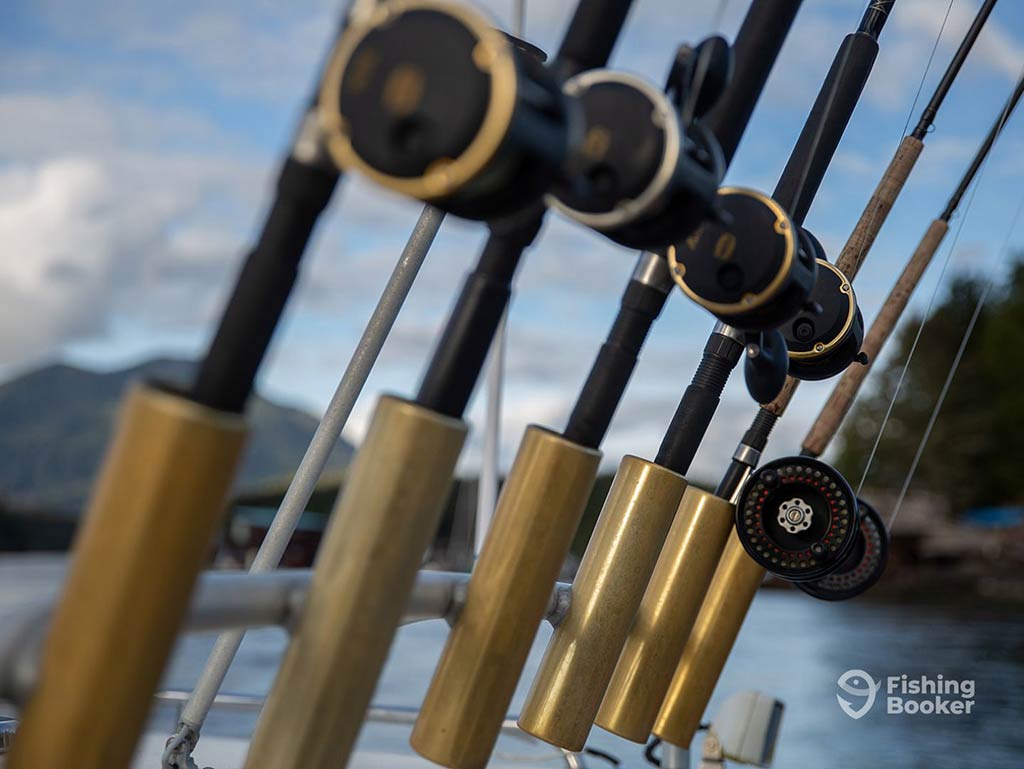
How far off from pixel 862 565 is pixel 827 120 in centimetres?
56

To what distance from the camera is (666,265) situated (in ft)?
3.01

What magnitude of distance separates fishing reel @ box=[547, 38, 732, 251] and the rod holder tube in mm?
1046

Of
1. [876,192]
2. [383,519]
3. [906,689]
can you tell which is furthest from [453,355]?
[906,689]

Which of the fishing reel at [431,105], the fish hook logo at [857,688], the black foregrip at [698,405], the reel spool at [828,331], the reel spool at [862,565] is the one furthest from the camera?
the fish hook logo at [857,688]

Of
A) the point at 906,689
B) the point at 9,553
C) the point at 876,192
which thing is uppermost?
the point at 876,192

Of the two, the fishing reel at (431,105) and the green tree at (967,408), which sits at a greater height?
the green tree at (967,408)

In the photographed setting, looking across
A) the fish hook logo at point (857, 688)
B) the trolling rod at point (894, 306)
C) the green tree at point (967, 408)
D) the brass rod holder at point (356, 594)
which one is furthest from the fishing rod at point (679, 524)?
the green tree at point (967, 408)

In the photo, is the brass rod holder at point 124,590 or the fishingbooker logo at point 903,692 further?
the fishingbooker logo at point 903,692

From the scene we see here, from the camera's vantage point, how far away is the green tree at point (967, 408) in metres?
17.6

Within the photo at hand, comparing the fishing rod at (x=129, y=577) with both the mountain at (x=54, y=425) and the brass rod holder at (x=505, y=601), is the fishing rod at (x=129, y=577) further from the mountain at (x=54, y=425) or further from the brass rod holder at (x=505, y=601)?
the mountain at (x=54, y=425)

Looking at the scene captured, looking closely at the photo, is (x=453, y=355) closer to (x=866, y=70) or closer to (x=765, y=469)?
(x=765, y=469)

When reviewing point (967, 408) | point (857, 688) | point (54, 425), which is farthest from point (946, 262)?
point (54, 425)

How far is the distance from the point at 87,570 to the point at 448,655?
0.97ft

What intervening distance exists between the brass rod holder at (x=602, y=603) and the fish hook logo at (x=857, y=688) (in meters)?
1.14
